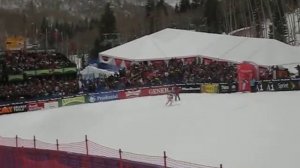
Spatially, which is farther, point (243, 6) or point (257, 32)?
point (243, 6)

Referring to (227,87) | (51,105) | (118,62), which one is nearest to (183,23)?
(118,62)

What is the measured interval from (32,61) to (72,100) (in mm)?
17907

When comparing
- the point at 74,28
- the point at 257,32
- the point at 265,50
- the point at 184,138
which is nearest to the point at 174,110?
the point at 184,138

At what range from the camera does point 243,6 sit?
91.2 metres

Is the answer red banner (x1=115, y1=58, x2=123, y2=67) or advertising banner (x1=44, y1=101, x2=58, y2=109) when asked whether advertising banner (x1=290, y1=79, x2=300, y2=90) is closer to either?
advertising banner (x1=44, y1=101, x2=58, y2=109)

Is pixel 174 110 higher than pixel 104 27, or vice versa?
pixel 104 27

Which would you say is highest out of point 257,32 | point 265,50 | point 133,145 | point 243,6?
point 243,6

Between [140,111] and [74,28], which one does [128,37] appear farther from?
[140,111]

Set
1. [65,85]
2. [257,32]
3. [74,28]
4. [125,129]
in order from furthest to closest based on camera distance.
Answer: [74,28], [257,32], [65,85], [125,129]

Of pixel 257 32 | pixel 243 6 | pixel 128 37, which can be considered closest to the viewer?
pixel 257 32

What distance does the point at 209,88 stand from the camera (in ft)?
138

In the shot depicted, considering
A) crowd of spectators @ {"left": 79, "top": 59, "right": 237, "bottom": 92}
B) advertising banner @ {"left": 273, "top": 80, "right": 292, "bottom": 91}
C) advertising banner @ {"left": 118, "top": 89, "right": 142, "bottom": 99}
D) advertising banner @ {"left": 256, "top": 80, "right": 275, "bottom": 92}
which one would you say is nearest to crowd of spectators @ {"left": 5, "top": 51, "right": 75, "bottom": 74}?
crowd of spectators @ {"left": 79, "top": 59, "right": 237, "bottom": 92}

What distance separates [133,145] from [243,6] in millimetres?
73132

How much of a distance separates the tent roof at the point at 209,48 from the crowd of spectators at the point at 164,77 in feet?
12.2
